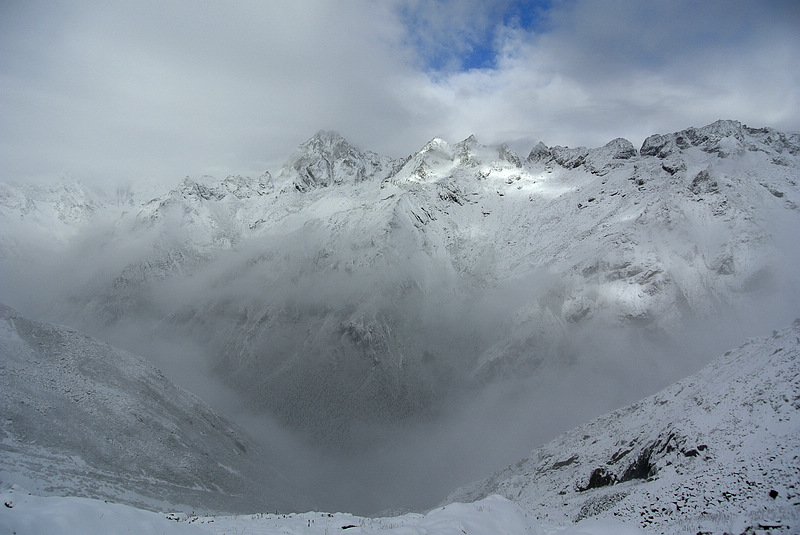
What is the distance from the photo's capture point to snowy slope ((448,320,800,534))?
21.7m

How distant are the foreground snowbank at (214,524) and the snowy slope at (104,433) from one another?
38.4 m

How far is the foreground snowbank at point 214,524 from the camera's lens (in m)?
12.4

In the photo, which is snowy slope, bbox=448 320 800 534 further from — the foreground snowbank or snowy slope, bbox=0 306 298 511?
snowy slope, bbox=0 306 298 511

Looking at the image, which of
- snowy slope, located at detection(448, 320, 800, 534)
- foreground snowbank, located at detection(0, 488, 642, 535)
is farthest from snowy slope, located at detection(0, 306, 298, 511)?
snowy slope, located at detection(448, 320, 800, 534)

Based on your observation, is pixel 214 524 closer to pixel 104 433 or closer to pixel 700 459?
pixel 700 459

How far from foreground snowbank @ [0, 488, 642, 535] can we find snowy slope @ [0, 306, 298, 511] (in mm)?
38382

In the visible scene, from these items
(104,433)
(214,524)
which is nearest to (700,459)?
(214,524)

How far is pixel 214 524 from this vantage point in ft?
65.9

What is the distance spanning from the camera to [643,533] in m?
20.2

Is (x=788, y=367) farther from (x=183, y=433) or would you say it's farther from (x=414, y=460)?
(x=414, y=460)

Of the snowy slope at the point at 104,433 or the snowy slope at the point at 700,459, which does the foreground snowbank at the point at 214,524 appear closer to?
the snowy slope at the point at 700,459

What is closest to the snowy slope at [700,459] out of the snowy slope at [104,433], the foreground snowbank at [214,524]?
the foreground snowbank at [214,524]

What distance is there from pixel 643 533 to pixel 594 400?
16952 centimetres

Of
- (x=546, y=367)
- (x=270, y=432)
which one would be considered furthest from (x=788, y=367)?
(x=270, y=432)
